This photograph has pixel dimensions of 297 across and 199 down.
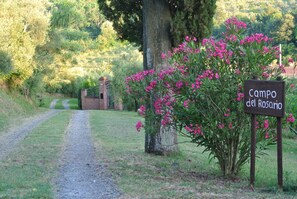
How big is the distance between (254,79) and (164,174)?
287 centimetres

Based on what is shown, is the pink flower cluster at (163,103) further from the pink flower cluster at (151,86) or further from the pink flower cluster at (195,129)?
the pink flower cluster at (195,129)

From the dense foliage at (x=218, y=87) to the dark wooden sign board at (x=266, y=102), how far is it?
1.37 ft

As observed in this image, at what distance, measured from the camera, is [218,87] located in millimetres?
8477

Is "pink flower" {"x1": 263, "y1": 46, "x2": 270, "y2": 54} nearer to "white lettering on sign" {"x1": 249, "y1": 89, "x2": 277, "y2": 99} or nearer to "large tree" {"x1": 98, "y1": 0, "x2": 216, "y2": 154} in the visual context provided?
"white lettering on sign" {"x1": 249, "y1": 89, "x2": 277, "y2": 99}

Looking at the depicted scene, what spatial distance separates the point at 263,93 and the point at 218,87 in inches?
36.6

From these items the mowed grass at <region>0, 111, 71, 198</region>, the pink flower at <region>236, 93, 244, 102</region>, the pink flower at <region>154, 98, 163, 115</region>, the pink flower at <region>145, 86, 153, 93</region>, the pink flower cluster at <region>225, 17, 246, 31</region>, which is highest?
the pink flower cluster at <region>225, 17, 246, 31</region>

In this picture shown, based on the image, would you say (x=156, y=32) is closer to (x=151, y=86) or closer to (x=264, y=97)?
(x=151, y=86)

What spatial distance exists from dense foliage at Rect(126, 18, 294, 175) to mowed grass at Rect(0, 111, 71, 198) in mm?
2604

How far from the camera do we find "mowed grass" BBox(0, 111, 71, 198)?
7.65 m

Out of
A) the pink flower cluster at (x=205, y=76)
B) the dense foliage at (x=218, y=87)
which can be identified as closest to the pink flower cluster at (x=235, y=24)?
the dense foliage at (x=218, y=87)

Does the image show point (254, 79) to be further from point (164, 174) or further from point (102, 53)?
point (102, 53)

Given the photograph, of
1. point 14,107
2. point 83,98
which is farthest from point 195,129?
point 83,98

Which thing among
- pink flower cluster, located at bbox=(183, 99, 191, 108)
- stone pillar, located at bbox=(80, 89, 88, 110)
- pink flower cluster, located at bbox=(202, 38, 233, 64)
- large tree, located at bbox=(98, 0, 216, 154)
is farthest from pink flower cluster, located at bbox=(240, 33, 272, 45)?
stone pillar, located at bbox=(80, 89, 88, 110)

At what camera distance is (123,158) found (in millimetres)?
11961
